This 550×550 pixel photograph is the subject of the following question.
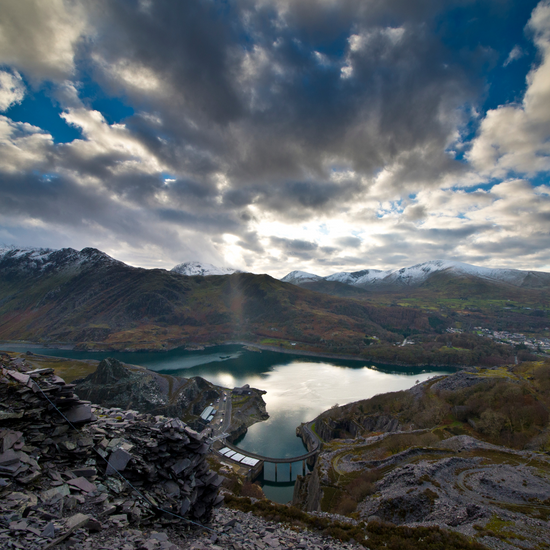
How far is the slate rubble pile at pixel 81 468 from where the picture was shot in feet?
30.4

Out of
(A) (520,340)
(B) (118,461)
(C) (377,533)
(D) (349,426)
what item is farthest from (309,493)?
(A) (520,340)

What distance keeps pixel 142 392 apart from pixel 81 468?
72596 mm

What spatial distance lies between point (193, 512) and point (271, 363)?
447 ft

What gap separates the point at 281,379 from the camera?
114 m

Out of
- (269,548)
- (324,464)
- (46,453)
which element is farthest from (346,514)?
(46,453)

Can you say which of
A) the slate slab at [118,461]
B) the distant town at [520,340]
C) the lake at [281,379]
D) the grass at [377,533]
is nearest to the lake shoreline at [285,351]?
the lake at [281,379]

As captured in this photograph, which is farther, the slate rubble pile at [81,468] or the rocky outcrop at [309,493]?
the rocky outcrop at [309,493]

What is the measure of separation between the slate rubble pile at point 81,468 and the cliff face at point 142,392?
6177 cm

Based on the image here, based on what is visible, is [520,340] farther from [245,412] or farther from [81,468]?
[81,468]

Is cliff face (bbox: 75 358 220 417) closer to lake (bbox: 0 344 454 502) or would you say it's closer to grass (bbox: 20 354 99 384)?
lake (bbox: 0 344 454 502)

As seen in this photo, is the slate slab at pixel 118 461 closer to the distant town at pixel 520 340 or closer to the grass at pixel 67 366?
the grass at pixel 67 366

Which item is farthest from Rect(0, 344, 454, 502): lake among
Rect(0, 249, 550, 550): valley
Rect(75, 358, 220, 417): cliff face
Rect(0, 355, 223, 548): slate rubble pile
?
Rect(0, 355, 223, 548): slate rubble pile

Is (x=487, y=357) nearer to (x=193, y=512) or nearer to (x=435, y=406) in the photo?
(x=435, y=406)

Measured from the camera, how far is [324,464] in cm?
3641
